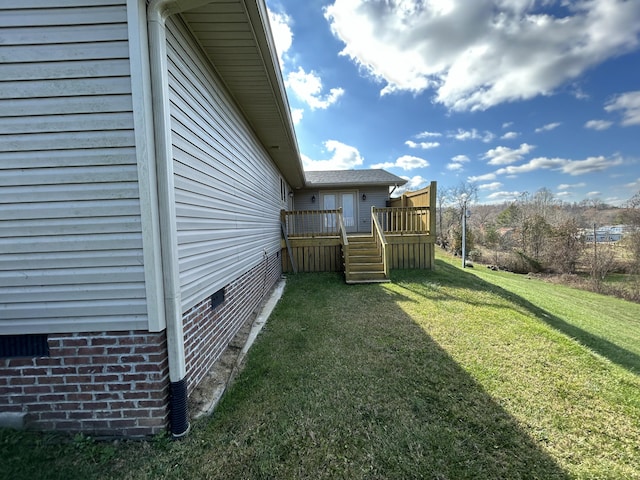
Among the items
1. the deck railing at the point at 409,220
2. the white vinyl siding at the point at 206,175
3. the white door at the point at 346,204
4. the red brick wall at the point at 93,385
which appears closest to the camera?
the red brick wall at the point at 93,385

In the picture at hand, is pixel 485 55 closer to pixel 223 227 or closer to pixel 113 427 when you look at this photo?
pixel 223 227

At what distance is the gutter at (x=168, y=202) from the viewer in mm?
1743

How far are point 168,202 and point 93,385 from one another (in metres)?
1.50

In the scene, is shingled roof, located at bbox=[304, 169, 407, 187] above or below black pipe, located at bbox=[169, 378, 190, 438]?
above

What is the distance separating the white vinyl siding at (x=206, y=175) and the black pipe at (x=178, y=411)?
0.64 m

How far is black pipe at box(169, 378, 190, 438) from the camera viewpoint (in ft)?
6.15

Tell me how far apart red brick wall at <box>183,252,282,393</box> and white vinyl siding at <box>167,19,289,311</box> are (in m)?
0.17

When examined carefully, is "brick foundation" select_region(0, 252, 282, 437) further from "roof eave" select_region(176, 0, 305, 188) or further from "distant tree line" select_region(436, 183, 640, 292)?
"distant tree line" select_region(436, 183, 640, 292)

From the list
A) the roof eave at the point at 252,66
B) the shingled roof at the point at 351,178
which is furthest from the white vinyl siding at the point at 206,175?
the shingled roof at the point at 351,178

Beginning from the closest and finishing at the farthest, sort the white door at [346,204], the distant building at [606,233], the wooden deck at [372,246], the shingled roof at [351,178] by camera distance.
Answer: the wooden deck at [372,246] < the shingled roof at [351,178] < the white door at [346,204] < the distant building at [606,233]

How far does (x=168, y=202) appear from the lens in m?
1.83

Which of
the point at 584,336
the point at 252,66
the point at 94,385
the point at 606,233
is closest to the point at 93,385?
the point at 94,385

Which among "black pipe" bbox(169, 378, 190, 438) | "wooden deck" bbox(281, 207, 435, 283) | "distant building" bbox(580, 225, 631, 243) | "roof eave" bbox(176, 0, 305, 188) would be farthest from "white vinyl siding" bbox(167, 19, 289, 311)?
"distant building" bbox(580, 225, 631, 243)

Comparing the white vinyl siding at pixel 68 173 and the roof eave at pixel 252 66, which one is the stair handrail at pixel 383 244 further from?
the white vinyl siding at pixel 68 173
